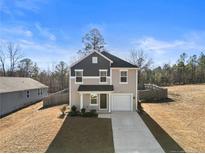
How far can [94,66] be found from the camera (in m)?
26.2

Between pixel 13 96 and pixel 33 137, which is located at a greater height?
pixel 13 96

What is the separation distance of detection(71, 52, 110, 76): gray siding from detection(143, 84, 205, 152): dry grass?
23.0ft

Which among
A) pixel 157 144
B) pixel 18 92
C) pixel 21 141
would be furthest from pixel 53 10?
pixel 18 92

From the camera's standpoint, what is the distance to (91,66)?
2620 cm

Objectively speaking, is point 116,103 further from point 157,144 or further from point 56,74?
point 56,74

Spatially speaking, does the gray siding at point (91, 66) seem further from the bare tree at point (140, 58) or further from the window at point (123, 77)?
the bare tree at point (140, 58)

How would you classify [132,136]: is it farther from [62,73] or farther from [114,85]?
[62,73]

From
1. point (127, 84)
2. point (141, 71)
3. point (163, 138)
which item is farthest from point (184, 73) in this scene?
point (163, 138)

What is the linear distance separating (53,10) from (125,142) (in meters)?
10.8

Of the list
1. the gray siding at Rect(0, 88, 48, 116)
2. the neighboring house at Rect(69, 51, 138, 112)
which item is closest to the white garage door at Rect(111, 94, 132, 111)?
the neighboring house at Rect(69, 51, 138, 112)

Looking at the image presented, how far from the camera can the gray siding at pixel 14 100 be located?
2675 centimetres

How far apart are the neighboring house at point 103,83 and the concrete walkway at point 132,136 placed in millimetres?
3839

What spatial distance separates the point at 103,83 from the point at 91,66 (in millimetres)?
2331

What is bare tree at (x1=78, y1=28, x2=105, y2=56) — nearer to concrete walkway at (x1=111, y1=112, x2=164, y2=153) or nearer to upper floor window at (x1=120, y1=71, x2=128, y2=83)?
upper floor window at (x1=120, y1=71, x2=128, y2=83)
